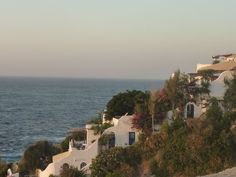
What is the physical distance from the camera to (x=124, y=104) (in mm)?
48281

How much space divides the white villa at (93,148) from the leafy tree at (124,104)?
4066 millimetres

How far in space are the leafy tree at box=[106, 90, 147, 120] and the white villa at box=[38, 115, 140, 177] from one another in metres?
4.07

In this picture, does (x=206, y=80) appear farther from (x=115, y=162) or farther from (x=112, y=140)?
(x=115, y=162)

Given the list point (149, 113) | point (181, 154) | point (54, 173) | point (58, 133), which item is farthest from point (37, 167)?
point (58, 133)

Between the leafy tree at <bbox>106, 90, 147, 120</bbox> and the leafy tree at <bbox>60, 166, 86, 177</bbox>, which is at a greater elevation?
the leafy tree at <bbox>106, 90, 147, 120</bbox>

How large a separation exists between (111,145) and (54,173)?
14.2ft

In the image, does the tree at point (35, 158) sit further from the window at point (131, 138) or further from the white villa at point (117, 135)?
the window at point (131, 138)

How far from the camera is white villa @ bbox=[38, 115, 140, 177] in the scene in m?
40.1

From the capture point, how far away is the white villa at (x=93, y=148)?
40094 mm

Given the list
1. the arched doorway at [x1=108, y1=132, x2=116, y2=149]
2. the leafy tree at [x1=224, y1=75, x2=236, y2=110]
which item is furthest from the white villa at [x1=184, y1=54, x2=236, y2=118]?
the arched doorway at [x1=108, y1=132, x2=116, y2=149]

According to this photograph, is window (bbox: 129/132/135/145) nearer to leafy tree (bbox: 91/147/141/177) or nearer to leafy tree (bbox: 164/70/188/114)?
leafy tree (bbox: 91/147/141/177)

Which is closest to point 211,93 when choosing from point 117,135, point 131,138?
point 131,138

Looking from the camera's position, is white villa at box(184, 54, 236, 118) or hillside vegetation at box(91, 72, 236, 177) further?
white villa at box(184, 54, 236, 118)

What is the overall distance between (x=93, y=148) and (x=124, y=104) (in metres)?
8.07
